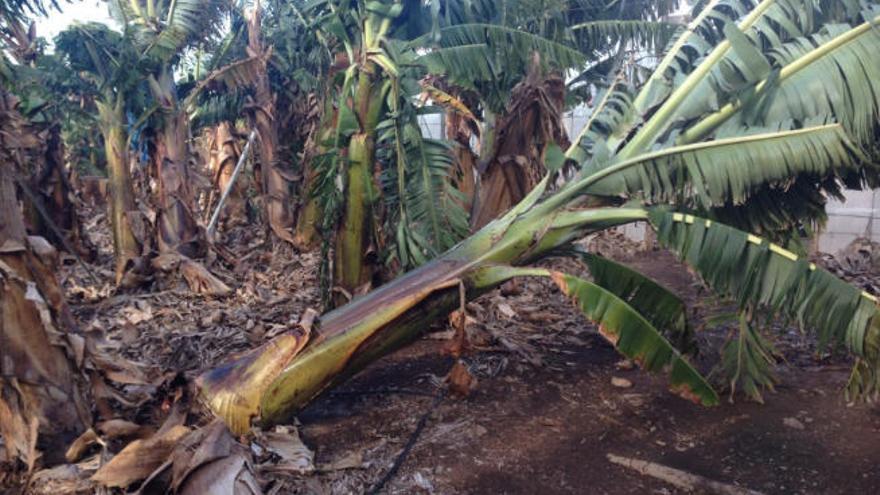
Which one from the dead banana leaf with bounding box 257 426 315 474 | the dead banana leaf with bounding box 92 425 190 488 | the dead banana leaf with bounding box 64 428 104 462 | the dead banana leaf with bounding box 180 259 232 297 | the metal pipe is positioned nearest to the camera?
the dead banana leaf with bounding box 92 425 190 488

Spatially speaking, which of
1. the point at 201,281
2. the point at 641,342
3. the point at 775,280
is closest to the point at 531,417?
the point at 641,342

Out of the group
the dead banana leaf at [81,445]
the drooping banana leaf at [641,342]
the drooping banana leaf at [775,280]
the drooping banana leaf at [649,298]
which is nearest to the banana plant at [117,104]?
the dead banana leaf at [81,445]

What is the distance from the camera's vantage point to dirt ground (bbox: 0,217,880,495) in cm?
357

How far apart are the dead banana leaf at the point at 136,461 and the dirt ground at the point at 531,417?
355mm

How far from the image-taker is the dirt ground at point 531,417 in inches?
140

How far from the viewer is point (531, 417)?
4285mm

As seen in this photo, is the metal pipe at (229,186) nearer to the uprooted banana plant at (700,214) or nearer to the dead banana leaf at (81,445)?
the uprooted banana plant at (700,214)

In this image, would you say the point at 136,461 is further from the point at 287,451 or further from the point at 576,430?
the point at 576,430

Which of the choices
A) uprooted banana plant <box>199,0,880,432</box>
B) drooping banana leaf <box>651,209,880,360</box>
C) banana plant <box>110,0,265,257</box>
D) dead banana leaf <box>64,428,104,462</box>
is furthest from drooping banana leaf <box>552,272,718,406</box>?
banana plant <box>110,0,265,257</box>

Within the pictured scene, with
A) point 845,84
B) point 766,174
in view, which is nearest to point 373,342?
point 766,174

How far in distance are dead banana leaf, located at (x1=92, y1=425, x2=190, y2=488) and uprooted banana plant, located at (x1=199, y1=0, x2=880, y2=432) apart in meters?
0.45

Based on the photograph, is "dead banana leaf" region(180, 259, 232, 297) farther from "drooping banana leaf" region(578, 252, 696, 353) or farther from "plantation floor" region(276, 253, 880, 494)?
"drooping banana leaf" region(578, 252, 696, 353)

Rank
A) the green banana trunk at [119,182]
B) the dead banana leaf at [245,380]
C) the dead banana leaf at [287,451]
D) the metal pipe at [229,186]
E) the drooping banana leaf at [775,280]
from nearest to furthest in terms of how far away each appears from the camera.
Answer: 1. the drooping banana leaf at [775,280]
2. the dead banana leaf at [287,451]
3. the dead banana leaf at [245,380]
4. the green banana trunk at [119,182]
5. the metal pipe at [229,186]

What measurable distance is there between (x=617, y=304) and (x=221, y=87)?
7.93 meters
